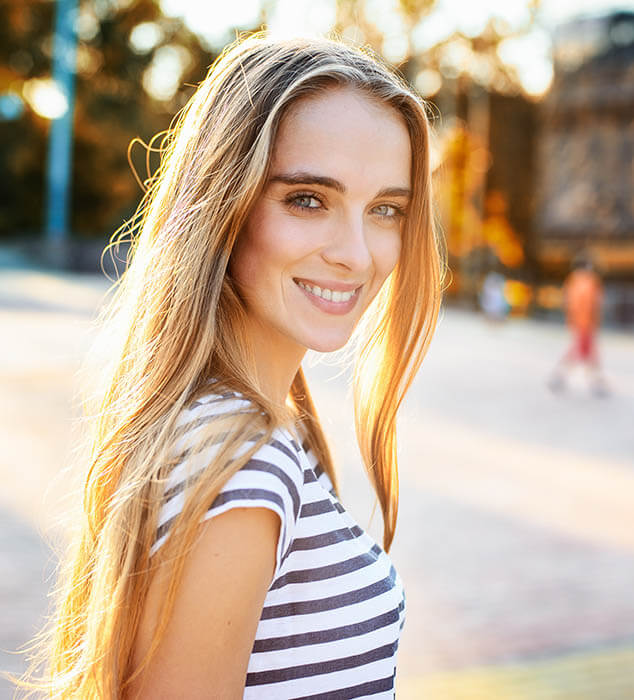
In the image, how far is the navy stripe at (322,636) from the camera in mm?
1405

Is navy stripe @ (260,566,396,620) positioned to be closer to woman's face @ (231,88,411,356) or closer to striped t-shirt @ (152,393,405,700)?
striped t-shirt @ (152,393,405,700)

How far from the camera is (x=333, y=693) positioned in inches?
57.1

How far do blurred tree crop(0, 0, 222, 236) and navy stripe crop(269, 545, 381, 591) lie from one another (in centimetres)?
3460

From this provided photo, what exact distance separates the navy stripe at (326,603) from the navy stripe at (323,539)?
0.08m

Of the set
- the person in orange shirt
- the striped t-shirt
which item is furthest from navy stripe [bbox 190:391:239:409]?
the person in orange shirt

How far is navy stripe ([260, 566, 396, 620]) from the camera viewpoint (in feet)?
4.59

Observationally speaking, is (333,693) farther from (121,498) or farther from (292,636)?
(121,498)

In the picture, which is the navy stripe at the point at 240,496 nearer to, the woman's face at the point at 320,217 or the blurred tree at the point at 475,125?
the woman's face at the point at 320,217

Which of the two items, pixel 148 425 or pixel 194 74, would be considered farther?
pixel 194 74

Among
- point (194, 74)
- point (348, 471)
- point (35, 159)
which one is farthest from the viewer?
point (194, 74)

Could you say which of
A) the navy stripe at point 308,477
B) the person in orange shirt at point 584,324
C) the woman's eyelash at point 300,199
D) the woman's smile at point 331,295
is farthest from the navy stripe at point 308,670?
Result: the person in orange shirt at point 584,324

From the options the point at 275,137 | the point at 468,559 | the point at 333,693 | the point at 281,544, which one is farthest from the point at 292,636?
the point at 468,559

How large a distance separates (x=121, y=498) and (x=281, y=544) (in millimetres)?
218

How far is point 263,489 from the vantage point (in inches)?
47.9
